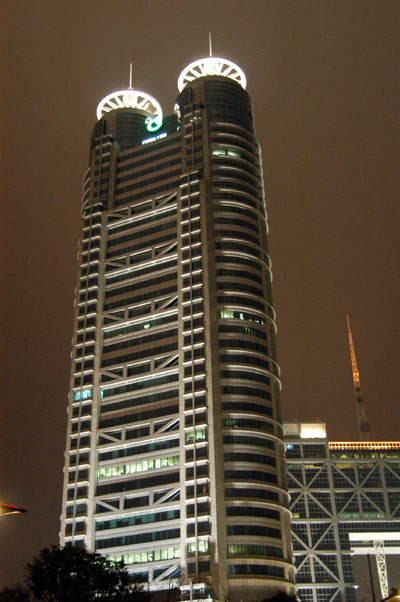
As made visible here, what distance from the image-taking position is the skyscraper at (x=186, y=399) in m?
151

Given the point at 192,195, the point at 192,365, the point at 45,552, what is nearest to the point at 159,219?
the point at 192,195

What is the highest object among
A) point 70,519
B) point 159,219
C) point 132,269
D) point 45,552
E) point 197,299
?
point 159,219

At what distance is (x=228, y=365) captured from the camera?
169m

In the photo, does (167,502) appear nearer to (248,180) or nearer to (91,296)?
(91,296)

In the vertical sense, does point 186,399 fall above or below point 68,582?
above

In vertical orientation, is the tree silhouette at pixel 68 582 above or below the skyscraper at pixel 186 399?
below

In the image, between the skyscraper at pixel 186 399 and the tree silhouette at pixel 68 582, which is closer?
the tree silhouette at pixel 68 582

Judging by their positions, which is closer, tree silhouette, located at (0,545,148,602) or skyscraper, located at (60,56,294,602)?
tree silhouette, located at (0,545,148,602)

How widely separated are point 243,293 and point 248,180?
37.5 meters

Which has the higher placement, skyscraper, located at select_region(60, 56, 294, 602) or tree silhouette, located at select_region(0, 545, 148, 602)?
skyscraper, located at select_region(60, 56, 294, 602)

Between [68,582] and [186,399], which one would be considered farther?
[186,399]

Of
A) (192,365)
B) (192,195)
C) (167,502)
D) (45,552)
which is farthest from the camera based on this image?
(192,195)

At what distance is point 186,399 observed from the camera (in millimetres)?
165000

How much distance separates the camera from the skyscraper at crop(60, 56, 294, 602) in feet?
495
